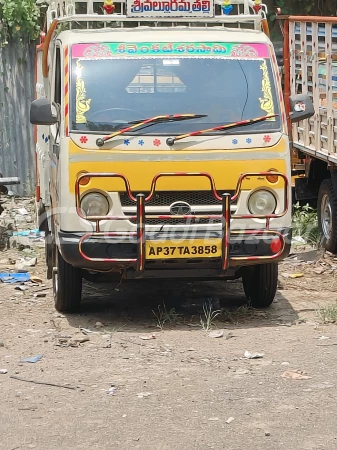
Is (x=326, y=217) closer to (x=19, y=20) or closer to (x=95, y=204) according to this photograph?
(x=95, y=204)

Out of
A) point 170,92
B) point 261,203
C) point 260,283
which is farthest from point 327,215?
point 170,92

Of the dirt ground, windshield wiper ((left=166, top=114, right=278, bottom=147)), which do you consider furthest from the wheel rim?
windshield wiper ((left=166, top=114, right=278, bottom=147))

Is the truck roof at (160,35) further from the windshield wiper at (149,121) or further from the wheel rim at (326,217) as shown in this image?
the wheel rim at (326,217)

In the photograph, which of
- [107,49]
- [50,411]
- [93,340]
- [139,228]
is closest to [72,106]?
[107,49]

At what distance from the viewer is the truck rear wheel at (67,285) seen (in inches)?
281

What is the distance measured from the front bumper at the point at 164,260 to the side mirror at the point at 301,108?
1.00m

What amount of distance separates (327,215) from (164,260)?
424 centimetres

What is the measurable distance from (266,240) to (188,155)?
A: 2.76 feet

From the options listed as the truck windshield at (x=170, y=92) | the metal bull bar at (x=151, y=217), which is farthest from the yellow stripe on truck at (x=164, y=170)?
the truck windshield at (x=170, y=92)

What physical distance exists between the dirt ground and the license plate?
1.96ft

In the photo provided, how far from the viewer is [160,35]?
→ 23.6 ft

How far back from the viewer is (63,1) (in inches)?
312

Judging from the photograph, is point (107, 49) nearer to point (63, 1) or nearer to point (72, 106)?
point (72, 106)

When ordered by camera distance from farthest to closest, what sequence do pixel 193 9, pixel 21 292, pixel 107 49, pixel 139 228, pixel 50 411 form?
1. pixel 21 292
2. pixel 193 9
3. pixel 107 49
4. pixel 139 228
5. pixel 50 411
